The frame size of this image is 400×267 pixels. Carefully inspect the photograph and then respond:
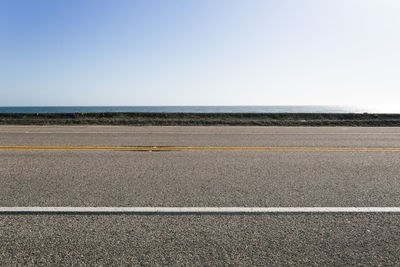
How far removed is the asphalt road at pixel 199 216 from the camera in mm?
2109

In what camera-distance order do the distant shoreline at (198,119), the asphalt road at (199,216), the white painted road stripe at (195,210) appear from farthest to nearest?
the distant shoreline at (198,119), the white painted road stripe at (195,210), the asphalt road at (199,216)

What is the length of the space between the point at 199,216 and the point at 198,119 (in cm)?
1490

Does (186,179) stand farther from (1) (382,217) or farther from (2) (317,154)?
(2) (317,154)

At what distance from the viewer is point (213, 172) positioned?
4453 millimetres

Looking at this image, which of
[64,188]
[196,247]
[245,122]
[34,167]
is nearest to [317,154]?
[196,247]

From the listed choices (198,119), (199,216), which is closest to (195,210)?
(199,216)

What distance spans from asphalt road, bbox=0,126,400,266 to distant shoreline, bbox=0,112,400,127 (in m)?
10.8

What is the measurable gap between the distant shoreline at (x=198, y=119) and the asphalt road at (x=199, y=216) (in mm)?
10842

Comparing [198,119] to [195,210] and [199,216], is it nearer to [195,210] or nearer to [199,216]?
[195,210]

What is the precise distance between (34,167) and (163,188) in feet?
8.88

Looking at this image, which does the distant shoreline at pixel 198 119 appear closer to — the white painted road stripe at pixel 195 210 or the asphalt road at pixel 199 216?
the asphalt road at pixel 199 216

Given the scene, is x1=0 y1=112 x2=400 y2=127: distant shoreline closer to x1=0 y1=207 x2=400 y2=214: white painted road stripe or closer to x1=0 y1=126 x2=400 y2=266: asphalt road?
x1=0 y1=126 x2=400 y2=266: asphalt road

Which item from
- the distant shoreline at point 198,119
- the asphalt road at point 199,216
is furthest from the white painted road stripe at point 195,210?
the distant shoreline at point 198,119

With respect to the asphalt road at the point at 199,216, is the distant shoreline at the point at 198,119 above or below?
above
